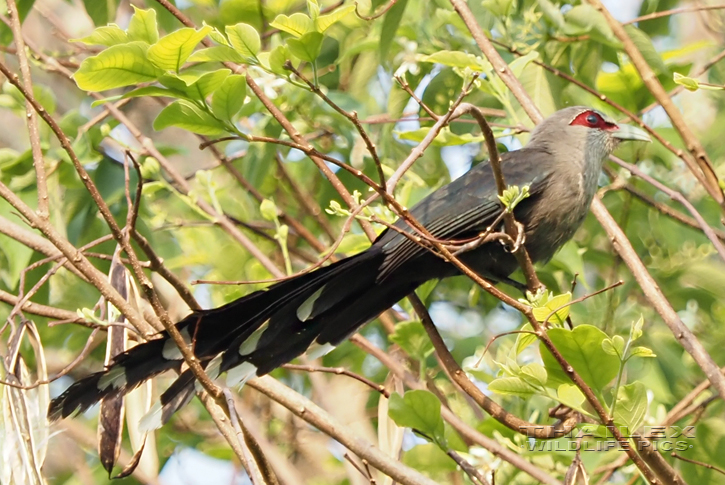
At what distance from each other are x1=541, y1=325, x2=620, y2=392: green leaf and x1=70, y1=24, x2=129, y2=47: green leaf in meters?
1.36

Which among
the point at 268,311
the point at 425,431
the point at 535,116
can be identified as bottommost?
the point at 425,431

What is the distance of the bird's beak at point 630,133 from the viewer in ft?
11.3

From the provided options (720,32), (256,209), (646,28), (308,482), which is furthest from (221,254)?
(720,32)

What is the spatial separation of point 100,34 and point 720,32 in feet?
12.0

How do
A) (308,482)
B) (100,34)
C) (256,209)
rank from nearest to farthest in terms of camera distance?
(100,34), (256,209), (308,482)

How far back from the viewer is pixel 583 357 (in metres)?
2.03

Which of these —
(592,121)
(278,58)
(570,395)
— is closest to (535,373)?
(570,395)

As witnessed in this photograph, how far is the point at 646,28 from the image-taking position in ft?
11.4

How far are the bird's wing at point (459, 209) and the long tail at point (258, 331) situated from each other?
83 millimetres

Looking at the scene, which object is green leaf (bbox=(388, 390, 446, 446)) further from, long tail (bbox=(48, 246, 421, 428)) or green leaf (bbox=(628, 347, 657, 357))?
green leaf (bbox=(628, 347, 657, 357))

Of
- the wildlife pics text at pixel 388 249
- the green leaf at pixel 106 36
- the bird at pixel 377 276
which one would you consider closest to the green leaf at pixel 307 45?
the wildlife pics text at pixel 388 249

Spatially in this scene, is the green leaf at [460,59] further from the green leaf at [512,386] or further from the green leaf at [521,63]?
the green leaf at [512,386]

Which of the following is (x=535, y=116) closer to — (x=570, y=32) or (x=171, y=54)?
(x=570, y=32)

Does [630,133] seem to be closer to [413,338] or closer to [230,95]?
[413,338]
